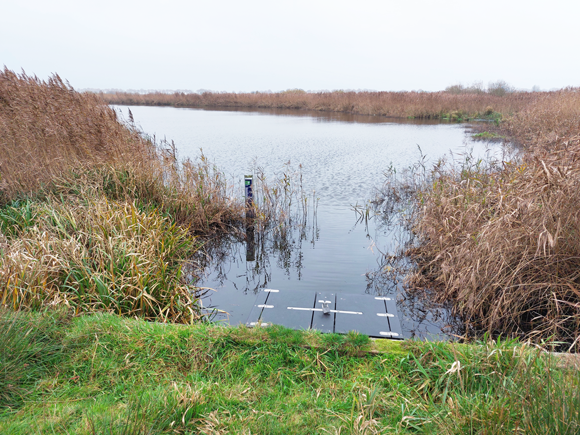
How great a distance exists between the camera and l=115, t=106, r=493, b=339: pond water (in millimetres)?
5070

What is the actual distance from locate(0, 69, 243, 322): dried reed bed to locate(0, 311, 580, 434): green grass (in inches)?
23.4

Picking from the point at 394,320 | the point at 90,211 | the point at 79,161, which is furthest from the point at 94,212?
the point at 394,320

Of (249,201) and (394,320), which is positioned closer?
(394,320)

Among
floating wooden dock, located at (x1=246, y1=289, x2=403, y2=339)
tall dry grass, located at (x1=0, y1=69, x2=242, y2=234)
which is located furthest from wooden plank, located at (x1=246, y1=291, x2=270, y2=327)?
tall dry grass, located at (x1=0, y1=69, x2=242, y2=234)

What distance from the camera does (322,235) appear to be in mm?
7156

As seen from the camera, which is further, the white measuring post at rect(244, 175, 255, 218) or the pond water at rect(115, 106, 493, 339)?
the white measuring post at rect(244, 175, 255, 218)

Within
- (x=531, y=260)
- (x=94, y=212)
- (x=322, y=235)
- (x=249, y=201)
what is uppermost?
(x=531, y=260)

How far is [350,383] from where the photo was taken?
2.77 meters

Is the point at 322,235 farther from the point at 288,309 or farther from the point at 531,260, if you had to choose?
the point at 531,260

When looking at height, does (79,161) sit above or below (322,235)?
above

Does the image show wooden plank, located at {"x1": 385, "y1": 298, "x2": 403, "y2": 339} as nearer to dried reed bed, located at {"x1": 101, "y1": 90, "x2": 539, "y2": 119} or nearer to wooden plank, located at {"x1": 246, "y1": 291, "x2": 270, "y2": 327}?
wooden plank, located at {"x1": 246, "y1": 291, "x2": 270, "y2": 327}

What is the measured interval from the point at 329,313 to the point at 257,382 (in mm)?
1436

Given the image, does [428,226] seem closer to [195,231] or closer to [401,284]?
[401,284]

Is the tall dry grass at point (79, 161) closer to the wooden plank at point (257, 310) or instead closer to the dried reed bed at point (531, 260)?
the wooden plank at point (257, 310)
